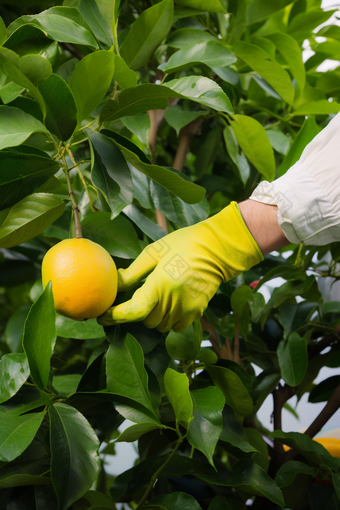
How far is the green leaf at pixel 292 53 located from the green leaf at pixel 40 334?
0.66 meters

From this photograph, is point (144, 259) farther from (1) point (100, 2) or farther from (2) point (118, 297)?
(1) point (100, 2)

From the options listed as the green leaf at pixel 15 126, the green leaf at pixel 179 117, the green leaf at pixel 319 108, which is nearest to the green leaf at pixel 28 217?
the green leaf at pixel 15 126

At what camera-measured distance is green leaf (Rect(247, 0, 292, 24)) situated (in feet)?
2.83

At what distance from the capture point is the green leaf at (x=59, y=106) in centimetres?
46

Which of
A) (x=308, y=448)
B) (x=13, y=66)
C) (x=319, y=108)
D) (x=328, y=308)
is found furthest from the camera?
(x=328, y=308)

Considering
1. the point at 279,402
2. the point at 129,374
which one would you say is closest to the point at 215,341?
the point at 279,402

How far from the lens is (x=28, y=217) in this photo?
0.54 metres

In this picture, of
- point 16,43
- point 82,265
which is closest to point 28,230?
point 82,265

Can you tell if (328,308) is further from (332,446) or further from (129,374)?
(129,374)

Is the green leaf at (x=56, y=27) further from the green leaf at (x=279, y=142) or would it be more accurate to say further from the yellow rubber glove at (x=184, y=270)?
the green leaf at (x=279, y=142)

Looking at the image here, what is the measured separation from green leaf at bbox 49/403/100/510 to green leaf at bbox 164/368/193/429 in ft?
0.34

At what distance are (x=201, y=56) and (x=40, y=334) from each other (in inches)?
18.0

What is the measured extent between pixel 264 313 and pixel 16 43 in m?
0.62

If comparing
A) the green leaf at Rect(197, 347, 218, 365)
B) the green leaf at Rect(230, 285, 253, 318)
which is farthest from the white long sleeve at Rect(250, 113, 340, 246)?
the green leaf at Rect(197, 347, 218, 365)
